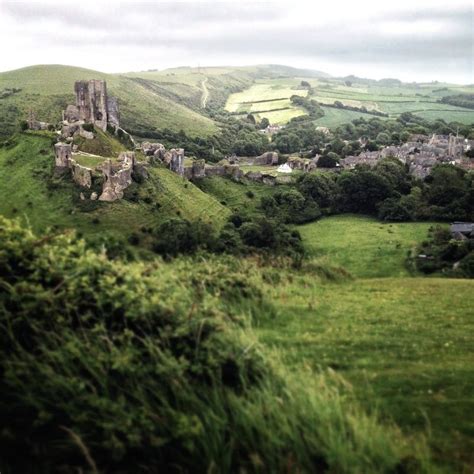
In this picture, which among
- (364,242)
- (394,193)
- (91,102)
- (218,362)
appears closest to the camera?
(218,362)

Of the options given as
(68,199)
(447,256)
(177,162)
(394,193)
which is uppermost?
(177,162)

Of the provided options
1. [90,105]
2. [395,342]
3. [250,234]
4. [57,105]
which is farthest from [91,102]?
[395,342]

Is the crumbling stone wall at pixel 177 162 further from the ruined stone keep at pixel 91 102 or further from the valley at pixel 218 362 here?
the valley at pixel 218 362

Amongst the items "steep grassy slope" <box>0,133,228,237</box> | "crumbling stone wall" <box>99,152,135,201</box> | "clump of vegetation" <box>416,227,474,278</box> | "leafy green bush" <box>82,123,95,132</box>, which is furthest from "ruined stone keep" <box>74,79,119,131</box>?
"clump of vegetation" <box>416,227,474,278</box>

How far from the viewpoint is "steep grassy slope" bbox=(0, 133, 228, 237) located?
5366 centimetres

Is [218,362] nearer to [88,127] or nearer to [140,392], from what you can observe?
[140,392]

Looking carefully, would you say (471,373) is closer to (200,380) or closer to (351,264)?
(200,380)

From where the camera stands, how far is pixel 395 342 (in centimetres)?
1508

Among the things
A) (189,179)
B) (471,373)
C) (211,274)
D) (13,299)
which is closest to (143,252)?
(211,274)

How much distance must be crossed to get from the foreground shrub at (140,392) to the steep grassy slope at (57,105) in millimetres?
110871

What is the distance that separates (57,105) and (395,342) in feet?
467

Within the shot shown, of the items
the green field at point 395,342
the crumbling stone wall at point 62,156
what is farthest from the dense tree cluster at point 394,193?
the green field at point 395,342

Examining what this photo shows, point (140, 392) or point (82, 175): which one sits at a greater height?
point (140, 392)

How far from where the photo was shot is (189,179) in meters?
86.8
